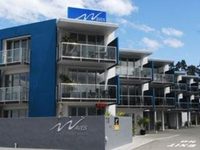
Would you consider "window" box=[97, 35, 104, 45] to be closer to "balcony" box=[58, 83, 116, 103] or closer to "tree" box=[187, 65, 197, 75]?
"balcony" box=[58, 83, 116, 103]

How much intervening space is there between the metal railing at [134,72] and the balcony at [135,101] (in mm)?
2453

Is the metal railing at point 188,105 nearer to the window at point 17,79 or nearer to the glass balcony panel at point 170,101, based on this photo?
the glass balcony panel at point 170,101

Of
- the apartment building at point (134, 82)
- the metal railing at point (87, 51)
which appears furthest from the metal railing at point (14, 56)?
the apartment building at point (134, 82)

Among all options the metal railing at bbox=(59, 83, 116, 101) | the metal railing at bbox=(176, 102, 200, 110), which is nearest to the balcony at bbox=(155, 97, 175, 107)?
the metal railing at bbox=(176, 102, 200, 110)

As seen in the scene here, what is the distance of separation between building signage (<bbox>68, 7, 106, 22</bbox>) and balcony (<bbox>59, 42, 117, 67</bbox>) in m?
3.11

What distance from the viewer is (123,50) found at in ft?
158

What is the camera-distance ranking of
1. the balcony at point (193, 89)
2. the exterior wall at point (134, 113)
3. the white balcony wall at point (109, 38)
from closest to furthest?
the white balcony wall at point (109, 38), the exterior wall at point (134, 113), the balcony at point (193, 89)

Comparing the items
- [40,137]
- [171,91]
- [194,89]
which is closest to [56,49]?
[40,137]

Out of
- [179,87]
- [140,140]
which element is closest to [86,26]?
[140,140]

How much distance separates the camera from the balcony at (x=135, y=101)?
4759 centimetres

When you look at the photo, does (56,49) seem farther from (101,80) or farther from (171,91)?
(171,91)

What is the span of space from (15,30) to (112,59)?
901 cm

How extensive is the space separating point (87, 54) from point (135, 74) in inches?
590

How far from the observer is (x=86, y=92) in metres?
34.1
